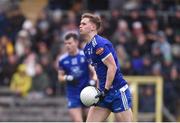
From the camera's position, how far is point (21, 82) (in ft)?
64.0

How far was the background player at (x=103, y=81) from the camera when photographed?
36.0ft

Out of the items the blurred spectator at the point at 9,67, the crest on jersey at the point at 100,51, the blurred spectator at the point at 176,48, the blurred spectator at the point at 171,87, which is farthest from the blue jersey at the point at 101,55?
the blurred spectator at the point at 176,48

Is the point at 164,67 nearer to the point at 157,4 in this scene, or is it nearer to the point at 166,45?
the point at 166,45

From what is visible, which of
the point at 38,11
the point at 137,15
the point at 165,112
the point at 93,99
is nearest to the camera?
the point at 93,99

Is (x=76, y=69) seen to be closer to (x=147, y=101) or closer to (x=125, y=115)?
(x=125, y=115)

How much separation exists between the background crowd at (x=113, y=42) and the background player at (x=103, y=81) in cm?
757

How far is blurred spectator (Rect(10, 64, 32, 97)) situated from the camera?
19.5 m

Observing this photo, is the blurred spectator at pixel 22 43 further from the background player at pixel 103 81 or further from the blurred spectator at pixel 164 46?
the background player at pixel 103 81

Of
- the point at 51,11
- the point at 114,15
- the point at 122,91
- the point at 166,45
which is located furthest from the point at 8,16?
the point at 122,91

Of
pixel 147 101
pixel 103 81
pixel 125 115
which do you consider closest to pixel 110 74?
pixel 103 81

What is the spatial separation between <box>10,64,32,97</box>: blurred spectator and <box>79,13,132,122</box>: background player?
8438mm

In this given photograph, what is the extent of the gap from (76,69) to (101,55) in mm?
3275

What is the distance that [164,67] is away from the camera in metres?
19.5

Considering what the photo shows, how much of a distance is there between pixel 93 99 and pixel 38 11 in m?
12.6
